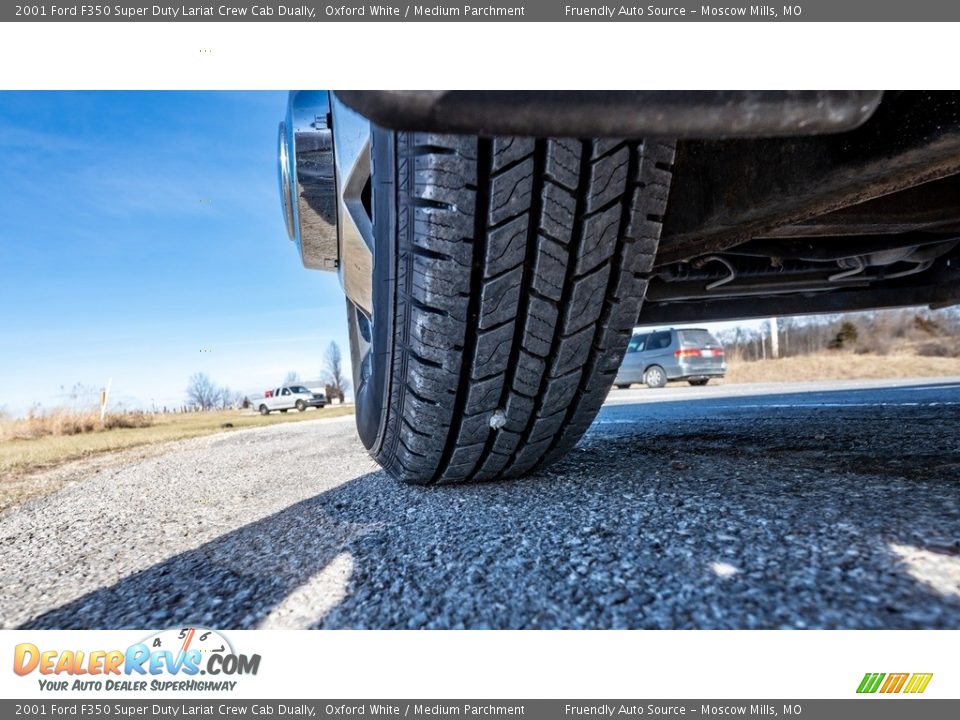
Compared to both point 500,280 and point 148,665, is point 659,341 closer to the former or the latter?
point 500,280

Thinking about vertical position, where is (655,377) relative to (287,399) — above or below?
above

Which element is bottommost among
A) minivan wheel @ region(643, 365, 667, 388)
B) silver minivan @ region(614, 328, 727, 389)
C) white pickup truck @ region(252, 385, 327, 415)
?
white pickup truck @ region(252, 385, 327, 415)

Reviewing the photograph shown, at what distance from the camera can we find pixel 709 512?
1.03 meters

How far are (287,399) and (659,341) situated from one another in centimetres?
2077

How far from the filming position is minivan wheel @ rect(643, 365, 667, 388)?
36.2ft

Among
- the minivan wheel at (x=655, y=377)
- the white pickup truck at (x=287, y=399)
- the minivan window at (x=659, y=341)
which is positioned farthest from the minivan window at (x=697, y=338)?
the white pickup truck at (x=287, y=399)

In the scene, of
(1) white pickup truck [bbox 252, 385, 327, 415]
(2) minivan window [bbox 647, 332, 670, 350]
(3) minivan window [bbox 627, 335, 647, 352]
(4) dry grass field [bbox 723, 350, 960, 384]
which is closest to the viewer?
(4) dry grass field [bbox 723, 350, 960, 384]

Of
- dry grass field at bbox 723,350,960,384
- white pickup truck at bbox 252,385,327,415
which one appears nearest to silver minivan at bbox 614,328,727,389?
dry grass field at bbox 723,350,960,384

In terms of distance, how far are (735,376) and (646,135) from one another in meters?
15.2

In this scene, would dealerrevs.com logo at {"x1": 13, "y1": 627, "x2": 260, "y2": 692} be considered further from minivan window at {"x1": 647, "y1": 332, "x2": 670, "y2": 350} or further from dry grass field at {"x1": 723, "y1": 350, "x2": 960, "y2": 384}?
dry grass field at {"x1": 723, "y1": 350, "x2": 960, "y2": 384}

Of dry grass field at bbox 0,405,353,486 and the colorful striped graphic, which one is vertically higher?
the colorful striped graphic

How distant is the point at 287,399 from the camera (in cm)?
2650

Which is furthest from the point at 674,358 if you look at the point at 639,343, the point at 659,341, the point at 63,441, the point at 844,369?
the point at 63,441
